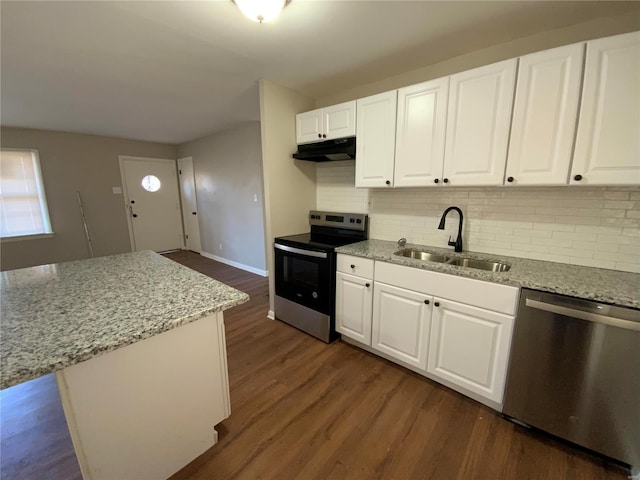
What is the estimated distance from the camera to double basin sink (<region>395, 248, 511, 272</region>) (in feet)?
5.93

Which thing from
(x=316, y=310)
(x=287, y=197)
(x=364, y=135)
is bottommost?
(x=316, y=310)

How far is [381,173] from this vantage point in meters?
2.12

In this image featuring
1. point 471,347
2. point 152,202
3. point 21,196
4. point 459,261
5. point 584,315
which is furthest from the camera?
point 152,202

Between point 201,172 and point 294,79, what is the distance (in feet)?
11.0

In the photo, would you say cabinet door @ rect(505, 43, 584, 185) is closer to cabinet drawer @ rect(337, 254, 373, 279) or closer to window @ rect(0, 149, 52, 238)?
cabinet drawer @ rect(337, 254, 373, 279)

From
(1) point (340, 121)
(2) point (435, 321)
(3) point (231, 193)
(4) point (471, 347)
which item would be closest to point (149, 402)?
(2) point (435, 321)

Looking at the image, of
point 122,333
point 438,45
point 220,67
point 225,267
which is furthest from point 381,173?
point 225,267

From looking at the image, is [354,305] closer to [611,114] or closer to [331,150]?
[331,150]

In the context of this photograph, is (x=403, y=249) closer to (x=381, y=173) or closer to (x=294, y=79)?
(x=381, y=173)

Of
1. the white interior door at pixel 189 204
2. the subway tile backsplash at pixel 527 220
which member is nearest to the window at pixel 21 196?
the white interior door at pixel 189 204

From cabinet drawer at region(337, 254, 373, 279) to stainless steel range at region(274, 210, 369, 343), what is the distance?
0.07m

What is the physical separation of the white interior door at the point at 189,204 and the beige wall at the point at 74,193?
2.57ft

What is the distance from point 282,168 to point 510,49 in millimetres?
1961

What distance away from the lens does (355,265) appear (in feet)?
6.85
